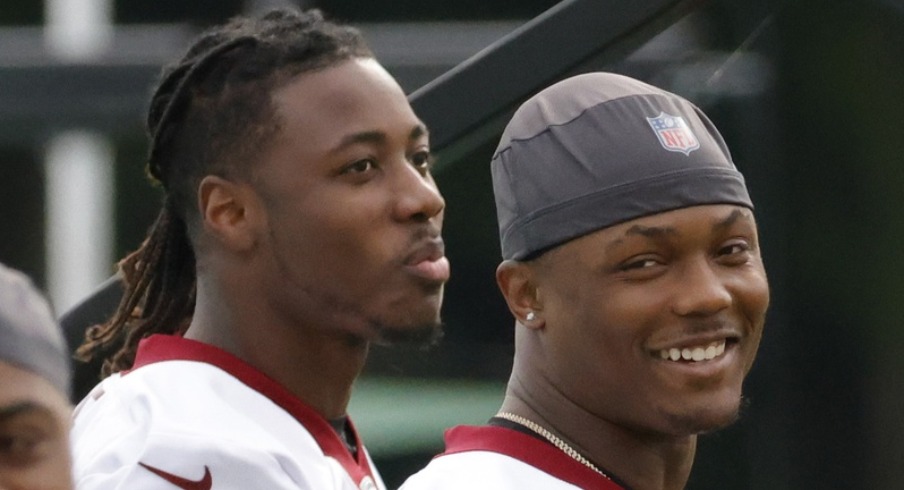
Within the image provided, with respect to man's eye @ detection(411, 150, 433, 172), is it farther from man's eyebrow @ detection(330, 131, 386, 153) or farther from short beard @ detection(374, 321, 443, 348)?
short beard @ detection(374, 321, 443, 348)

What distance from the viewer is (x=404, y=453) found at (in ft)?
14.8

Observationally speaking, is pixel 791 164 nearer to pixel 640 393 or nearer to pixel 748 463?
pixel 748 463

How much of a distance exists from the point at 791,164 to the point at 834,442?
61 centimetres

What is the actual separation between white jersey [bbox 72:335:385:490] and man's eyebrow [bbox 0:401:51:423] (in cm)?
88

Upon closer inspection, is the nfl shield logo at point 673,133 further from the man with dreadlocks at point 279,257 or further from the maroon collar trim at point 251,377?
the maroon collar trim at point 251,377

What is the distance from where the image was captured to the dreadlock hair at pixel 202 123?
301cm

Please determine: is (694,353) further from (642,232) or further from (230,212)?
(230,212)

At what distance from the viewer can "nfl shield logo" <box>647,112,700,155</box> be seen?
2.86 meters

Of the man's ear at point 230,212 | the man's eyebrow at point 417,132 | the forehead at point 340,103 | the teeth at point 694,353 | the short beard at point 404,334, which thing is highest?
the forehead at point 340,103

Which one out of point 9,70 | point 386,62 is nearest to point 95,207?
point 9,70

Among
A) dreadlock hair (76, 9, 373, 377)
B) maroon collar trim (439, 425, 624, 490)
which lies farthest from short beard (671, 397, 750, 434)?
dreadlock hair (76, 9, 373, 377)

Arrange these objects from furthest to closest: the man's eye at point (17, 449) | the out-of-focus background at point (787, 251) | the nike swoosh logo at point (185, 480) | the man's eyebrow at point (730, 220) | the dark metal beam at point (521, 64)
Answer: the out-of-focus background at point (787, 251)
the dark metal beam at point (521, 64)
the man's eyebrow at point (730, 220)
the nike swoosh logo at point (185, 480)
the man's eye at point (17, 449)

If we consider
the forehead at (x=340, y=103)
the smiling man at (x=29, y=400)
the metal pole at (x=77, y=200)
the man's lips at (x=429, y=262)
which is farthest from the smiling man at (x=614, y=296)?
the metal pole at (x=77, y=200)

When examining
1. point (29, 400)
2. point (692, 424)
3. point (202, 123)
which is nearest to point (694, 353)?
point (692, 424)
